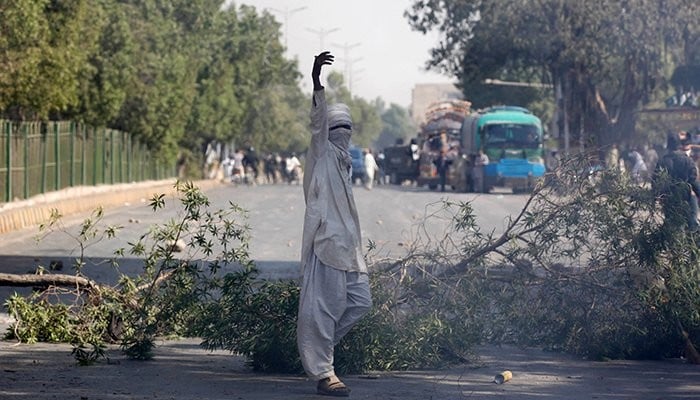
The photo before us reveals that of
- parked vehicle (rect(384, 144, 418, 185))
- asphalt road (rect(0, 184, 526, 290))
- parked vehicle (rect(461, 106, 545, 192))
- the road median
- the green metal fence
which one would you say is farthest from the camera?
parked vehicle (rect(384, 144, 418, 185))

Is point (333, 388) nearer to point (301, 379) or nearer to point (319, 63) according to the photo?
point (301, 379)

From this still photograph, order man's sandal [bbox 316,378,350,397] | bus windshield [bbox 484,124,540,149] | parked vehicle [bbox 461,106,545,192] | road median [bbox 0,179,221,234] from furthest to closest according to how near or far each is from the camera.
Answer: bus windshield [bbox 484,124,540,149], parked vehicle [bbox 461,106,545,192], road median [bbox 0,179,221,234], man's sandal [bbox 316,378,350,397]

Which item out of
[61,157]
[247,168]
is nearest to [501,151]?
[61,157]

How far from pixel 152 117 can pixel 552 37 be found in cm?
1514

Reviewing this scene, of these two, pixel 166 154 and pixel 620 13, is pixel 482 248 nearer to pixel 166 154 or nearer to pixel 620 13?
pixel 620 13

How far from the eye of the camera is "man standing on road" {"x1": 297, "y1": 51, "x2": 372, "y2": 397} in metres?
8.25

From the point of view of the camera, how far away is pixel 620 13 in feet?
164

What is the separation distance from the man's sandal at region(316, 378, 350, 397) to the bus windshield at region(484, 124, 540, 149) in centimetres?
4212

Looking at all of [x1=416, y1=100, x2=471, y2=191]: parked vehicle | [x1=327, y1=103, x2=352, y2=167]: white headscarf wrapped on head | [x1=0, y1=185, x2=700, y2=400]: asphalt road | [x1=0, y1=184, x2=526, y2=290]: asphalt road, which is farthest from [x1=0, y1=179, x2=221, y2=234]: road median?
[x1=416, y1=100, x2=471, y2=191]: parked vehicle

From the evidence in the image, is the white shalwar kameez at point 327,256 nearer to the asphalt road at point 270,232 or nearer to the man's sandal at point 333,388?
the man's sandal at point 333,388

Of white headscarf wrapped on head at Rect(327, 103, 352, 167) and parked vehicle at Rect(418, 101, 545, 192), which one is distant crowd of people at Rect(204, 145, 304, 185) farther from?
white headscarf wrapped on head at Rect(327, 103, 352, 167)

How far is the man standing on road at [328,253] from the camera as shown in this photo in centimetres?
825

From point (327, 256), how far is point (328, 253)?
2 centimetres

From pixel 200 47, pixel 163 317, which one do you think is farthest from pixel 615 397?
pixel 200 47
